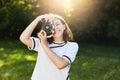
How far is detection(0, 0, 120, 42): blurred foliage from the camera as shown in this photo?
55.7ft

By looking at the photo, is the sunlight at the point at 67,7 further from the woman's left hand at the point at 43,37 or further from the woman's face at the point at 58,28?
the woman's left hand at the point at 43,37

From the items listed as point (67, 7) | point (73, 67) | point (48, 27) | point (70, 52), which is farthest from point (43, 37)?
point (67, 7)

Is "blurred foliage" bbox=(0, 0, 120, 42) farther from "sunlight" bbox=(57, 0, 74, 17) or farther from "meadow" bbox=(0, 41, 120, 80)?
"meadow" bbox=(0, 41, 120, 80)

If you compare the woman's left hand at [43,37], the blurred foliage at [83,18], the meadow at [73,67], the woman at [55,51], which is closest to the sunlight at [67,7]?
the blurred foliage at [83,18]

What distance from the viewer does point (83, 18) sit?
17.2 metres

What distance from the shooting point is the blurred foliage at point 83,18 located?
1697 cm

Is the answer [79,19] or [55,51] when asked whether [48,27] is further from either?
[79,19]

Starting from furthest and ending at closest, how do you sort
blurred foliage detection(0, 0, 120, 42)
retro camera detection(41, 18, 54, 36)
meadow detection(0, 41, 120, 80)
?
blurred foliage detection(0, 0, 120, 42)
meadow detection(0, 41, 120, 80)
retro camera detection(41, 18, 54, 36)

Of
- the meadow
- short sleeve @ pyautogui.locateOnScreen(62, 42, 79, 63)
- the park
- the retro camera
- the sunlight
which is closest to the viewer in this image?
the retro camera

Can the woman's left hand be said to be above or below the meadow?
above

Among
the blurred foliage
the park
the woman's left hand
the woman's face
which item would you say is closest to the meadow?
the park

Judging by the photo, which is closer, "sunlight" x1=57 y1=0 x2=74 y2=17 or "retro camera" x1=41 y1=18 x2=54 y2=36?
"retro camera" x1=41 y1=18 x2=54 y2=36

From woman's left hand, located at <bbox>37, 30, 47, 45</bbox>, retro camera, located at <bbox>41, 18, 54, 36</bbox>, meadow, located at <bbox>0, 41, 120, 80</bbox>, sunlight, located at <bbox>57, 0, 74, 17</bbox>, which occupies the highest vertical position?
retro camera, located at <bbox>41, 18, 54, 36</bbox>

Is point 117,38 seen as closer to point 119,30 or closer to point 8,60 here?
point 119,30
